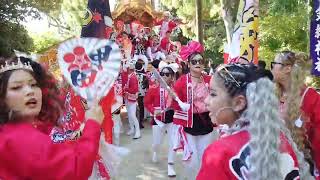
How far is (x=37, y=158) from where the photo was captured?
1.99 meters

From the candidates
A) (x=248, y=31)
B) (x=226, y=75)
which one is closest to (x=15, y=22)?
(x=248, y=31)

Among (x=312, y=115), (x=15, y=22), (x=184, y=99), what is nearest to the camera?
(x=312, y=115)

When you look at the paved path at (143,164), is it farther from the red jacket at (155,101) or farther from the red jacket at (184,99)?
the red jacket at (184,99)

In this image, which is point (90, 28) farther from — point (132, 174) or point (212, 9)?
point (212, 9)

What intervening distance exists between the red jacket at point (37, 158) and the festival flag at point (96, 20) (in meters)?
1.98

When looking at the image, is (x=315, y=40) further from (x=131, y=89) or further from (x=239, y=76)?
(x=131, y=89)

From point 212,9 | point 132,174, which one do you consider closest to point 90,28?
point 132,174

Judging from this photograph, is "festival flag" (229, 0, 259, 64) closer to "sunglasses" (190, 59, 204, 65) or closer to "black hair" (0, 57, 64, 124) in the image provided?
"sunglasses" (190, 59, 204, 65)

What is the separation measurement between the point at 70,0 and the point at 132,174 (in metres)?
15.7

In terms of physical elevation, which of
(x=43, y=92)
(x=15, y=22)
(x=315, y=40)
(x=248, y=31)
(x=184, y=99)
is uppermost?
(x=15, y=22)

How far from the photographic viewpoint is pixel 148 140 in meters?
9.16

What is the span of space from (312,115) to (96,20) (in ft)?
6.97

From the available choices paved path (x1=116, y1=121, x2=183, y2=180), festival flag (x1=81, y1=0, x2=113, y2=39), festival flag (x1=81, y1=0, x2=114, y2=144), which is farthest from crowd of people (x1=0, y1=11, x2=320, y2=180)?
paved path (x1=116, y1=121, x2=183, y2=180)

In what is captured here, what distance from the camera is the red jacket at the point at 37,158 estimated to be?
199 centimetres
